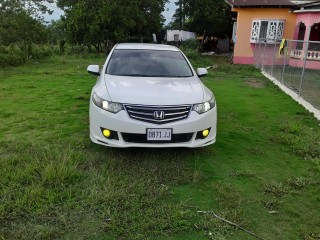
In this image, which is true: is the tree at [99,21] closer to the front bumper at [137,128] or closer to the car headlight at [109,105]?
the car headlight at [109,105]

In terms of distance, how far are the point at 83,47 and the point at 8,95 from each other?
1446 centimetres

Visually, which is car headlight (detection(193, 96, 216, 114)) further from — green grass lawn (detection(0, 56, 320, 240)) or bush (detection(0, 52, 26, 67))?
bush (detection(0, 52, 26, 67))

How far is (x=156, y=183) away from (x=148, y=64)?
2281 mm

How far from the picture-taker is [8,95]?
26.4 feet

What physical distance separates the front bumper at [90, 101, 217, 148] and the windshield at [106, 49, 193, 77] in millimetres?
1119

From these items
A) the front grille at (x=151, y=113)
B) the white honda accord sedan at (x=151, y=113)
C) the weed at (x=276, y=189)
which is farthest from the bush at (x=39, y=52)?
the weed at (x=276, y=189)

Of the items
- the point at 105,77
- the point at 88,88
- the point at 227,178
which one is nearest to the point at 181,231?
the point at 227,178

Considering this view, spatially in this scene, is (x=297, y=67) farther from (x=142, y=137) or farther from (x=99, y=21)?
(x=99, y=21)

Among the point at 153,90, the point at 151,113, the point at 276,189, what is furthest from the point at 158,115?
the point at 276,189

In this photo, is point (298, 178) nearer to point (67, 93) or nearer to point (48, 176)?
point (48, 176)

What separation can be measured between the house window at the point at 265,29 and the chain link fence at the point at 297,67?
5.35 ft

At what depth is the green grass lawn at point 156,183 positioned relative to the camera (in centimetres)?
293

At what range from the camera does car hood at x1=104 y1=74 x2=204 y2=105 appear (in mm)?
4055

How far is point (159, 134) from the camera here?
3.96m
